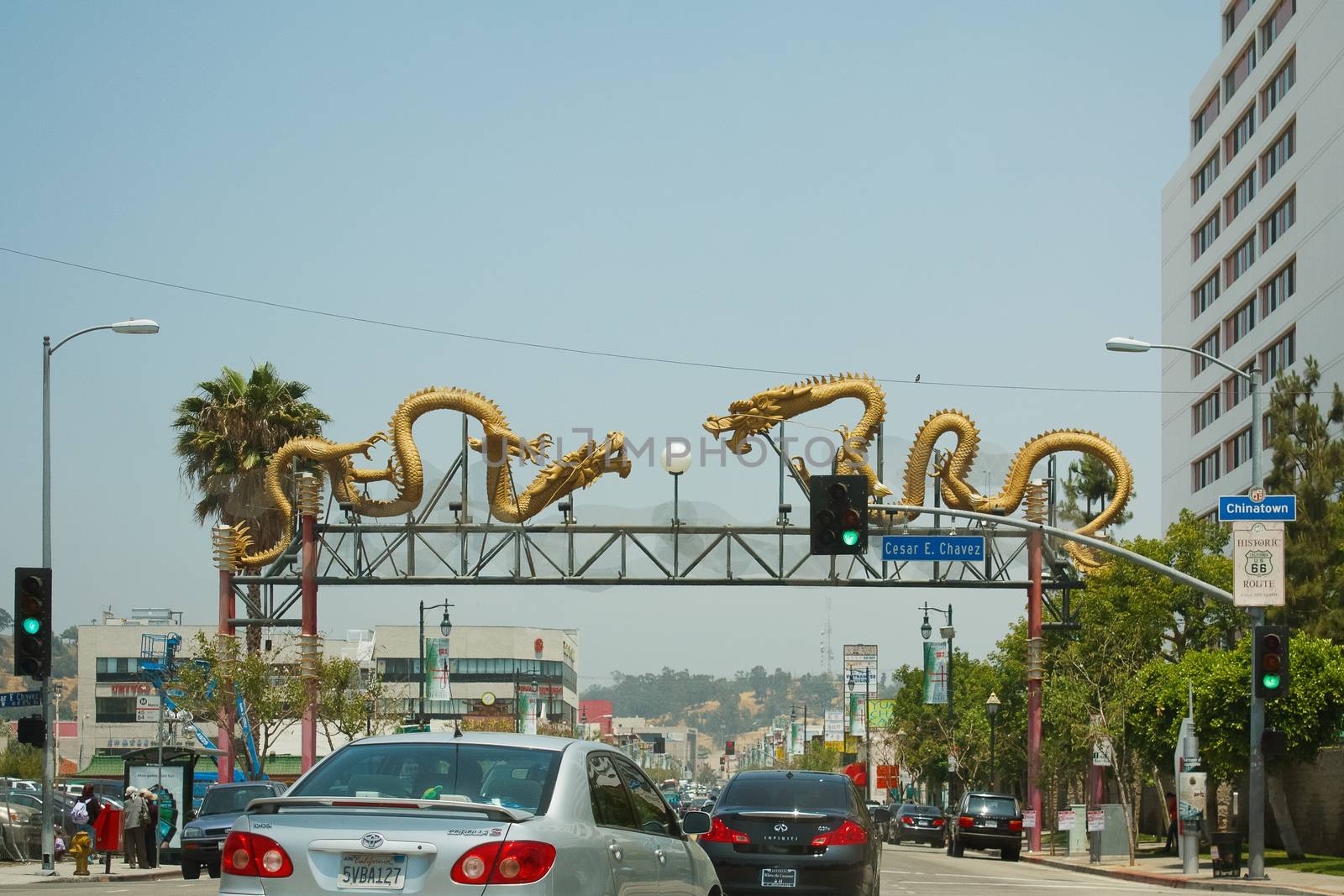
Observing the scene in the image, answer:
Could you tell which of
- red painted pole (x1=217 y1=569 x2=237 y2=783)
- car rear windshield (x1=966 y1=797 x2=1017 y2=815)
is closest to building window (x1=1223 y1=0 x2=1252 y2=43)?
car rear windshield (x1=966 y1=797 x2=1017 y2=815)

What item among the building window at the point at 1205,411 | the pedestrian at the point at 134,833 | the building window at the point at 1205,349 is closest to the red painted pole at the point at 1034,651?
the pedestrian at the point at 134,833

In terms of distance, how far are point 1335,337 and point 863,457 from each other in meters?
29.0

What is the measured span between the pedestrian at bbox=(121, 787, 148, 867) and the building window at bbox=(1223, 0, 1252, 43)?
61691 mm

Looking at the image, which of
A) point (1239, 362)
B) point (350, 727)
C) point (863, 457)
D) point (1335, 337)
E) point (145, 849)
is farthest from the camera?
point (1239, 362)

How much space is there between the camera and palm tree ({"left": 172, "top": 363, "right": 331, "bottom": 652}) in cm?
4791

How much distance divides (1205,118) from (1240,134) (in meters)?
6.23

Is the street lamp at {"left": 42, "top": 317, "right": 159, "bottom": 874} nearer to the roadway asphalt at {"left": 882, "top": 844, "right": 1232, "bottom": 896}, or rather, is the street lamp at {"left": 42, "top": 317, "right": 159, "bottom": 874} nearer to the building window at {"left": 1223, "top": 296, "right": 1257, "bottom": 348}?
the roadway asphalt at {"left": 882, "top": 844, "right": 1232, "bottom": 896}

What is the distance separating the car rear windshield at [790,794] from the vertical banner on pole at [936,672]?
5313 centimetres

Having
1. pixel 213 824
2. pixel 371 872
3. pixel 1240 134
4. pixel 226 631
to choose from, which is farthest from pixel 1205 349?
pixel 371 872

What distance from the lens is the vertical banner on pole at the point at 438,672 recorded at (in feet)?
203

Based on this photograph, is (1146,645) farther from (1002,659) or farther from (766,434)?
(1002,659)

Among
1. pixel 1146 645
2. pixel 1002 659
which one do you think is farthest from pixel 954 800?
pixel 1146 645

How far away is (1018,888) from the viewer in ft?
88.7

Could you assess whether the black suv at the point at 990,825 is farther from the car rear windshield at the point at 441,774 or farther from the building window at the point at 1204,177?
the building window at the point at 1204,177
